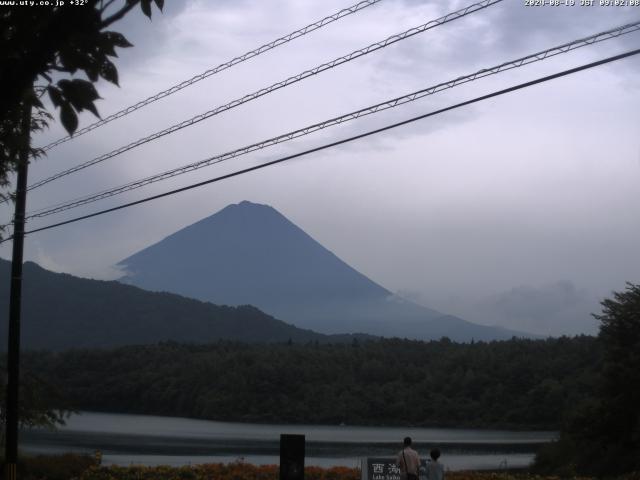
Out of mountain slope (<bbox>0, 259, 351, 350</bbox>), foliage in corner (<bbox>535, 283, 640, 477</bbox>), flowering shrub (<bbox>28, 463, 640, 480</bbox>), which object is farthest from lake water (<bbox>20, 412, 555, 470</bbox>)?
mountain slope (<bbox>0, 259, 351, 350</bbox>)

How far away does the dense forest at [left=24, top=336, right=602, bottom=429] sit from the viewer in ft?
251

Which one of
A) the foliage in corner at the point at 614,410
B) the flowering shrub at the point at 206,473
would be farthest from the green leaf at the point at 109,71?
the foliage in corner at the point at 614,410

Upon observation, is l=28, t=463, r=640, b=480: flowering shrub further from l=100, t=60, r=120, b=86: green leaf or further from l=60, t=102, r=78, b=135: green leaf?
l=60, t=102, r=78, b=135: green leaf

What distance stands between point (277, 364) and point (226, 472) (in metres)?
67.1

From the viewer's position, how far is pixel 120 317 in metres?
161

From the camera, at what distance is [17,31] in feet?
15.1

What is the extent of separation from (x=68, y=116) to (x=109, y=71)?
36 cm

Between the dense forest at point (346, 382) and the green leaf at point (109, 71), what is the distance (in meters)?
66.1

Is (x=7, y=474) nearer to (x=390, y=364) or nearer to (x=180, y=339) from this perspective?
(x=390, y=364)

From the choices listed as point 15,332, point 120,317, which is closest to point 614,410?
point 15,332

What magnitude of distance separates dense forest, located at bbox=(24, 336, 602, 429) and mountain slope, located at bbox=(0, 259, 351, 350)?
5325 centimetres

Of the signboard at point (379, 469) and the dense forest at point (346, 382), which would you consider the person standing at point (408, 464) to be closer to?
the signboard at point (379, 469)

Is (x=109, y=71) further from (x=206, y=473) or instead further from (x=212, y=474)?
(x=206, y=473)

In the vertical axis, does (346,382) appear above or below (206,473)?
above
